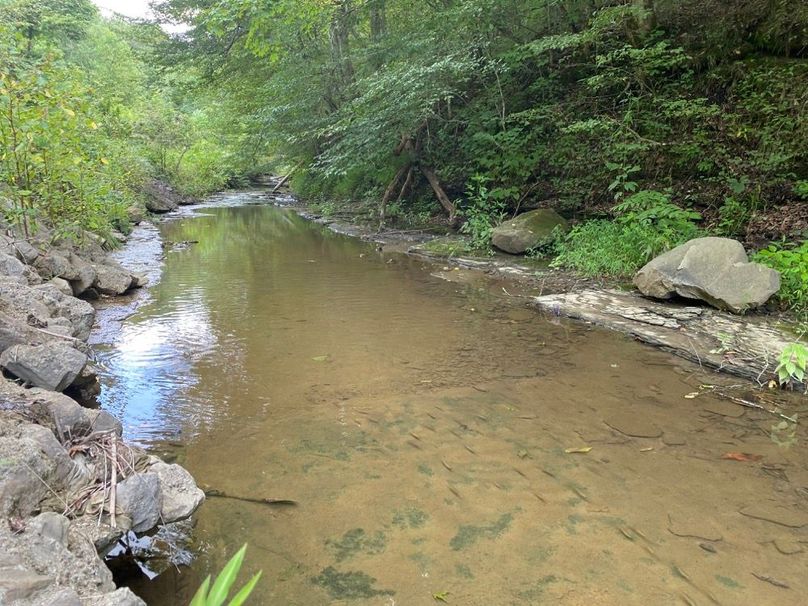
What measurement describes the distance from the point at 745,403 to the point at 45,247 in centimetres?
769

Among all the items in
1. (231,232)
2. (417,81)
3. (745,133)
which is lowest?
(231,232)

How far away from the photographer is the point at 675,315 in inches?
237

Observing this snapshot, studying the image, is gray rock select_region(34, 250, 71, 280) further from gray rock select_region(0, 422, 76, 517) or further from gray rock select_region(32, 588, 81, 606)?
gray rock select_region(32, 588, 81, 606)

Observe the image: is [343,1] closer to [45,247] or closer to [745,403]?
[45,247]

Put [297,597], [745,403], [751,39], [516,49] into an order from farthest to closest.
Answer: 1. [516,49]
2. [751,39]
3. [745,403]
4. [297,597]

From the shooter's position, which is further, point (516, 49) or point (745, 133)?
point (516, 49)

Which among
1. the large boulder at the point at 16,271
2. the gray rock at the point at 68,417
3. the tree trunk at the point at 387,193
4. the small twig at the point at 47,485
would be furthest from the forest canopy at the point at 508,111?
the small twig at the point at 47,485

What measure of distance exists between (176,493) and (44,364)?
1.51m

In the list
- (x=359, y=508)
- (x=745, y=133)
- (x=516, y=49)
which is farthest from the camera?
(x=516, y=49)

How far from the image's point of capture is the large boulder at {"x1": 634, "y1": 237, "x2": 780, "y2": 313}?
18.8 ft

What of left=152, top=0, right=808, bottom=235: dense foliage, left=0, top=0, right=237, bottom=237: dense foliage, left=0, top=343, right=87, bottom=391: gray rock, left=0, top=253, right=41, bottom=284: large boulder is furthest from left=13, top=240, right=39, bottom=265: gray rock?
left=152, top=0, right=808, bottom=235: dense foliage

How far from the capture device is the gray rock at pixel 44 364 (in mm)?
3326

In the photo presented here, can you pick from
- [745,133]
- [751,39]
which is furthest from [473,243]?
[751,39]

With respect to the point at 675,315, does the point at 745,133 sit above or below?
above
